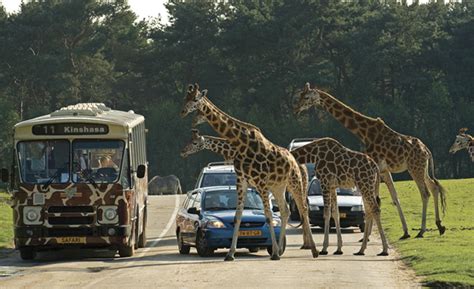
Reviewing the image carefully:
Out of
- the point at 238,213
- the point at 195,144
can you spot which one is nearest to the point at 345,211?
the point at 195,144

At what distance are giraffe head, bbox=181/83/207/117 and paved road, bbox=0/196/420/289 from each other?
3070 mm

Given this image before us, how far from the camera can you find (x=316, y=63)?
3383 inches

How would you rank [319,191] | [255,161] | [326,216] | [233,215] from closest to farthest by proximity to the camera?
[255,161], [233,215], [326,216], [319,191]

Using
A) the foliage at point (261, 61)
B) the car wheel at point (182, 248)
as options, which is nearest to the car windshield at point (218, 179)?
the car wheel at point (182, 248)

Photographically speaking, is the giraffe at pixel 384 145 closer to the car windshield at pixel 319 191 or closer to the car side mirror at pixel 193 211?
the car windshield at pixel 319 191

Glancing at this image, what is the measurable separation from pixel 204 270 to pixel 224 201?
5.02 m

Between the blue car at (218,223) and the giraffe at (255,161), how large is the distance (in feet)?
1.63

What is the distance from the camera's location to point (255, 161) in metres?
27.4

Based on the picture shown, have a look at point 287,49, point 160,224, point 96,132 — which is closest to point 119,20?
point 287,49

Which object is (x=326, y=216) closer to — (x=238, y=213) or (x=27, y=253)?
(x=238, y=213)

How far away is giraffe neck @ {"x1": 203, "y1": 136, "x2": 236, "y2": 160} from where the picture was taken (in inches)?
1104

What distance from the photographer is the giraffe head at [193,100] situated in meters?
27.3

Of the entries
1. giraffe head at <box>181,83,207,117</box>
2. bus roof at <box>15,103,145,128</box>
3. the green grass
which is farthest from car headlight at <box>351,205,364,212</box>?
giraffe head at <box>181,83,207,117</box>

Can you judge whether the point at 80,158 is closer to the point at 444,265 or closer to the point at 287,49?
the point at 444,265
